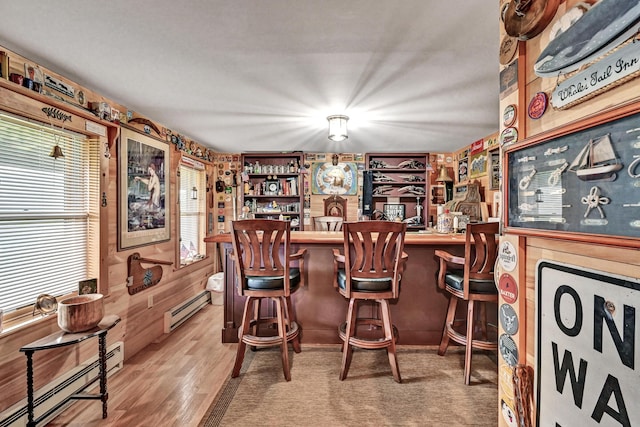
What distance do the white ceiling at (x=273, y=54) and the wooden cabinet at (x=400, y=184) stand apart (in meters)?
1.98

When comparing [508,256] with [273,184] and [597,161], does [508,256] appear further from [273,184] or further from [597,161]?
[273,184]

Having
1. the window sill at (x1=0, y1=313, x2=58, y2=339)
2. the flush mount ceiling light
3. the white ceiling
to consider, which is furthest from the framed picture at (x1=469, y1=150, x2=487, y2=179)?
the window sill at (x1=0, y1=313, x2=58, y2=339)

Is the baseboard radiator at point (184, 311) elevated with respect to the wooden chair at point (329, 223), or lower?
lower

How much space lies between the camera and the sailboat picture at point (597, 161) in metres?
0.62

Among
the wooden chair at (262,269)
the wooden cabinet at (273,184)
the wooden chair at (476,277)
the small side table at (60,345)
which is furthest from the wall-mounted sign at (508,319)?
the wooden cabinet at (273,184)

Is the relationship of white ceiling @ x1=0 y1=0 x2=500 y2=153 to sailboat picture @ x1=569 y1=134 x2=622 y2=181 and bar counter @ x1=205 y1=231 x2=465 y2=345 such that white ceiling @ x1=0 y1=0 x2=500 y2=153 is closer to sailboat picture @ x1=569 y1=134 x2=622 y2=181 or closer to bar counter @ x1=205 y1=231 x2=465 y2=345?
sailboat picture @ x1=569 y1=134 x2=622 y2=181

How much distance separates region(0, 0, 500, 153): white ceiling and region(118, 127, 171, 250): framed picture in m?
0.36

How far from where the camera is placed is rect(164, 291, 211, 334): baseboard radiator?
320 centimetres

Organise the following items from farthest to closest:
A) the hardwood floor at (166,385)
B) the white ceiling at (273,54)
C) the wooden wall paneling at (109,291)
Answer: the hardwood floor at (166,385)
the wooden wall paneling at (109,291)
the white ceiling at (273,54)

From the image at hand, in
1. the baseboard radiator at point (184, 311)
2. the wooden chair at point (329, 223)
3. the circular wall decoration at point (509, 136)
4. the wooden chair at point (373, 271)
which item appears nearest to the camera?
the circular wall decoration at point (509, 136)

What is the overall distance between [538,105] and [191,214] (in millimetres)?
4239

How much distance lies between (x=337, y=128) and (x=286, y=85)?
2.82 ft

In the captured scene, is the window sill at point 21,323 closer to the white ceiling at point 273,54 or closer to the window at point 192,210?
the white ceiling at point 273,54

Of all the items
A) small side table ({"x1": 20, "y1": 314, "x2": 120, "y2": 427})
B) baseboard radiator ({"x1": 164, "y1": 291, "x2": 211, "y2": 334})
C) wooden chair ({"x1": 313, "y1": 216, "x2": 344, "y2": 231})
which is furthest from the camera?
wooden chair ({"x1": 313, "y1": 216, "x2": 344, "y2": 231})
